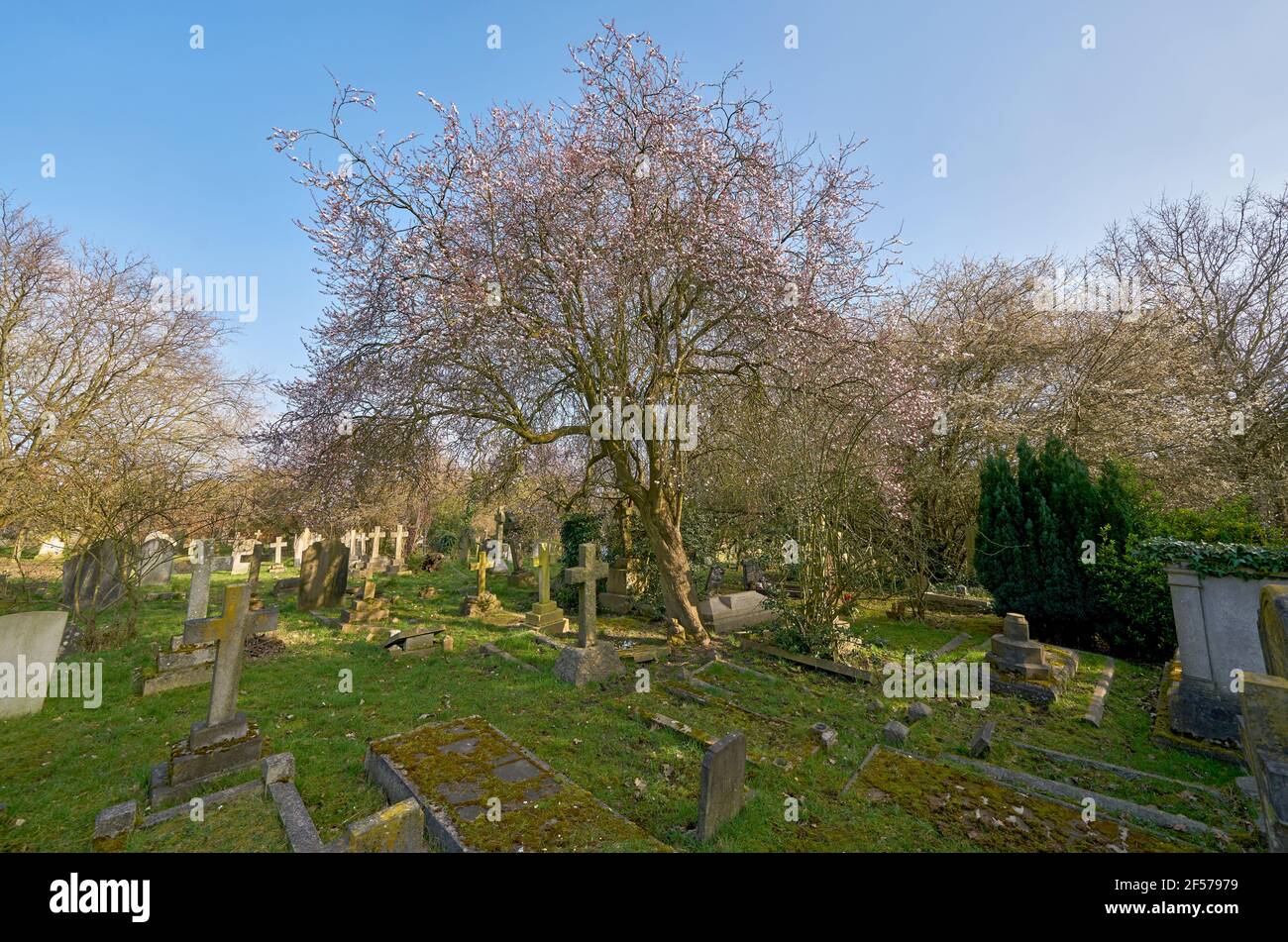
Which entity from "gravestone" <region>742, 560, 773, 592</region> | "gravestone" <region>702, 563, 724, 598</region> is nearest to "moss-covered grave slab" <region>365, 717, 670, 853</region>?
"gravestone" <region>702, 563, 724, 598</region>

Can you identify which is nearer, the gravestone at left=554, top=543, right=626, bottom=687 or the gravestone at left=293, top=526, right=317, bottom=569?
the gravestone at left=554, top=543, right=626, bottom=687

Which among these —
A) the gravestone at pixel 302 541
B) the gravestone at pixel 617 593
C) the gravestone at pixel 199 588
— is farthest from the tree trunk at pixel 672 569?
the gravestone at pixel 302 541

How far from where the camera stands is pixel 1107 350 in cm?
1415

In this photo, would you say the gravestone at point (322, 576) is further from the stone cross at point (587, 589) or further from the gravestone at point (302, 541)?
the stone cross at point (587, 589)

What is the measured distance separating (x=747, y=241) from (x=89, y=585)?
17127 mm

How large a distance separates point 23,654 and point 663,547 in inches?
360

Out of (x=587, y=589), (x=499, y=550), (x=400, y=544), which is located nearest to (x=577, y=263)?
(x=587, y=589)

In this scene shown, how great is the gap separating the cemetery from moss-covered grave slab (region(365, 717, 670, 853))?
0.04 meters

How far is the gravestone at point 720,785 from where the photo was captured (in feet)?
12.7

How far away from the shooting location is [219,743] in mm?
4918

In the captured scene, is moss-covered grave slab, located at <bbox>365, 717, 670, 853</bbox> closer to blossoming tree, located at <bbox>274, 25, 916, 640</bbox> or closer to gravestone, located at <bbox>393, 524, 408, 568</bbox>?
blossoming tree, located at <bbox>274, 25, 916, 640</bbox>

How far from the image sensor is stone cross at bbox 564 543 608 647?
8.62 meters
